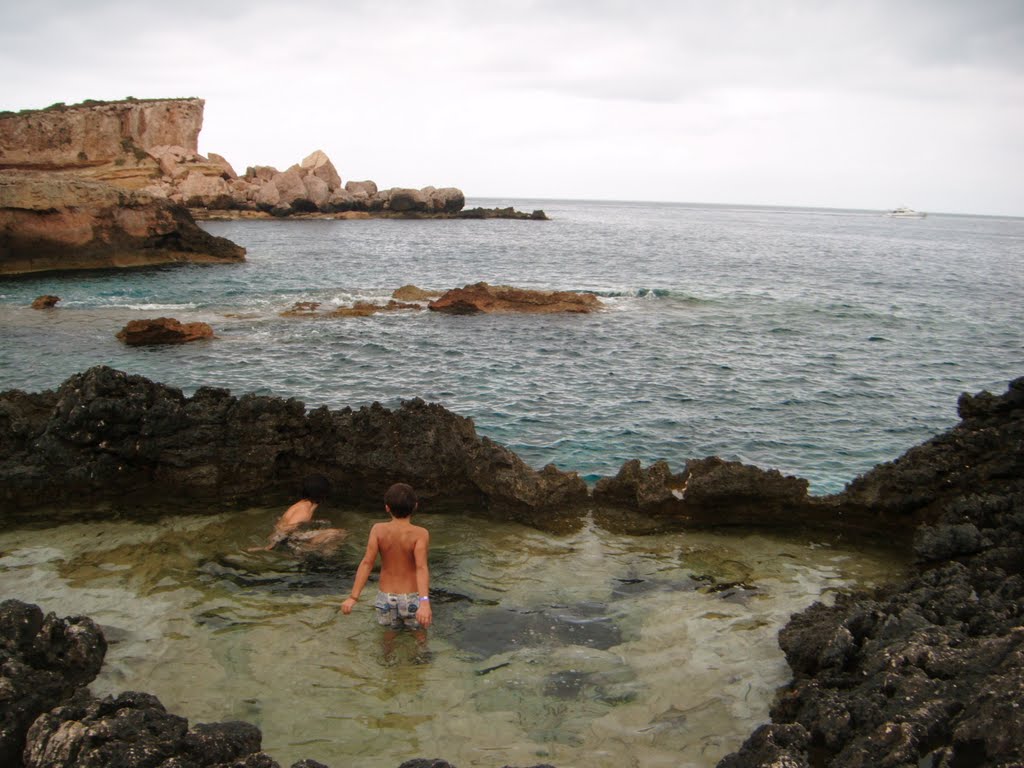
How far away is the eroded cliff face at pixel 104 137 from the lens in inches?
2938

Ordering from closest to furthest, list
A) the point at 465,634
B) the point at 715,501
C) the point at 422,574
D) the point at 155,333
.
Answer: the point at 422,574 < the point at 465,634 < the point at 715,501 < the point at 155,333

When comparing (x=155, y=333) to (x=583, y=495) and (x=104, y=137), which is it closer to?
(x=583, y=495)

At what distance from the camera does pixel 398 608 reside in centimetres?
745

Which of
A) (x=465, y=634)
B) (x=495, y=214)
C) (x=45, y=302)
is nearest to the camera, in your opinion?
(x=465, y=634)

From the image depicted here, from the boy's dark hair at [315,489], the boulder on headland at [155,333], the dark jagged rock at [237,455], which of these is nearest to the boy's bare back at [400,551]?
the boy's dark hair at [315,489]

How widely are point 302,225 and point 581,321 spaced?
66862 millimetres

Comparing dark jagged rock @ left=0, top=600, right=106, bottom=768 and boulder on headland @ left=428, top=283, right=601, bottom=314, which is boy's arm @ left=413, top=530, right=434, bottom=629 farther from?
boulder on headland @ left=428, top=283, right=601, bottom=314

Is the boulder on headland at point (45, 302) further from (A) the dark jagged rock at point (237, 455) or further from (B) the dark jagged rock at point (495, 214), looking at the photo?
(B) the dark jagged rock at point (495, 214)

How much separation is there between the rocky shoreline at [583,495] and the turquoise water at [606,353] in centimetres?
391

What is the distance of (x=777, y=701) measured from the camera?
6.34 m

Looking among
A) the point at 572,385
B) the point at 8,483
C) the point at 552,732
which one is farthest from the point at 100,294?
the point at 552,732

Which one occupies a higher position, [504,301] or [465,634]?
[504,301]

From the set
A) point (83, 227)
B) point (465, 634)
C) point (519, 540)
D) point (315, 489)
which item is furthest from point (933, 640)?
point (83, 227)

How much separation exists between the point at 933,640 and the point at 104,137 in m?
93.5
